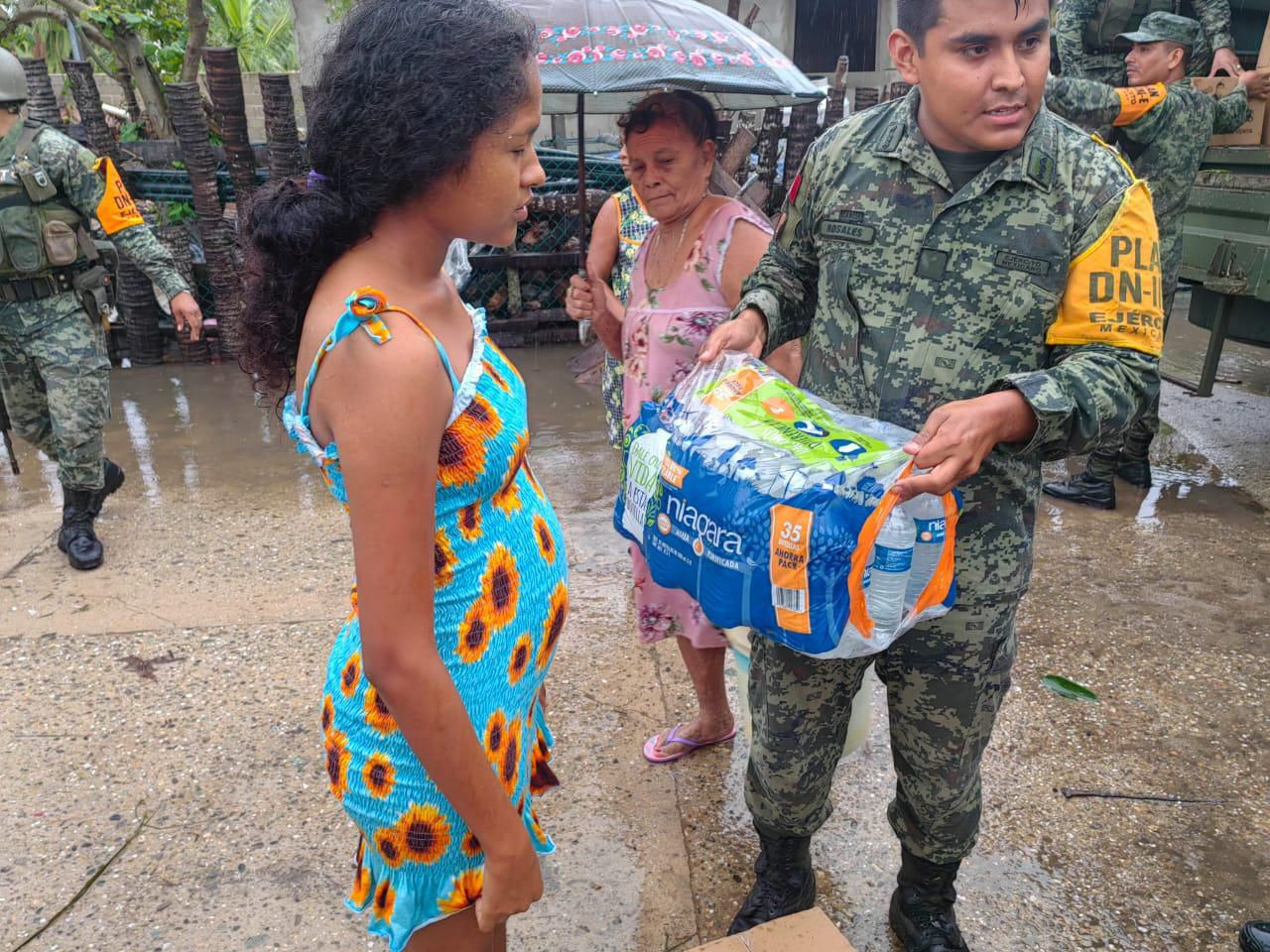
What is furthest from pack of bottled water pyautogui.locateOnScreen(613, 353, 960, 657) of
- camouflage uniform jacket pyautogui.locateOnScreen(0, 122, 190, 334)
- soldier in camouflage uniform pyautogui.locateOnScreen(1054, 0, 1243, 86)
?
soldier in camouflage uniform pyautogui.locateOnScreen(1054, 0, 1243, 86)

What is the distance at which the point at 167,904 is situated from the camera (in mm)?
2285

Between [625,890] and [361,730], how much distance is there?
1.23m

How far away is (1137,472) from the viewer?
4.76m

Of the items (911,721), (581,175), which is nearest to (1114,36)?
(581,175)

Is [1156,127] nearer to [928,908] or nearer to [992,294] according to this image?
[992,294]

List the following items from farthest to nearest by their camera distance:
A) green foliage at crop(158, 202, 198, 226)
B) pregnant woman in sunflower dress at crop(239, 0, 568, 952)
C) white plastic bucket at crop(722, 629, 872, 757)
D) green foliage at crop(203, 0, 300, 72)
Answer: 1. green foliage at crop(203, 0, 300, 72)
2. green foliage at crop(158, 202, 198, 226)
3. white plastic bucket at crop(722, 629, 872, 757)
4. pregnant woman in sunflower dress at crop(239, 0, 568, 952)

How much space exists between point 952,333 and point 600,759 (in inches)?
66.9

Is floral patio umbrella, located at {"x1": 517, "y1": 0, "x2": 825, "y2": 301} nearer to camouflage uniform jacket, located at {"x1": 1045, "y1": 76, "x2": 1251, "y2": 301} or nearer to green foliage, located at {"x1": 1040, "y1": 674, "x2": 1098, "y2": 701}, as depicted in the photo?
green foliage, located at {"x1": 1040, "y1": 674, "x2": 1098, "y2": 701}

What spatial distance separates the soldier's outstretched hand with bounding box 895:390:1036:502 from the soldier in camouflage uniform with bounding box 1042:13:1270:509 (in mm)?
3126

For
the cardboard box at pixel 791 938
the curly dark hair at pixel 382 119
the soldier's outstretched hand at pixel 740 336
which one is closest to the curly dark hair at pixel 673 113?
the soldier's outstretched hand at pixel 740 336

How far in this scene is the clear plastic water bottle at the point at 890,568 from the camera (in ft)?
5.05

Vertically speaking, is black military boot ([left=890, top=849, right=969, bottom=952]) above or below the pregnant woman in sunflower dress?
below

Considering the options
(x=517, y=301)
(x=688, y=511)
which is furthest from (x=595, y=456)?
(x=688, y=511)

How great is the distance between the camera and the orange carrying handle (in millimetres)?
1482
